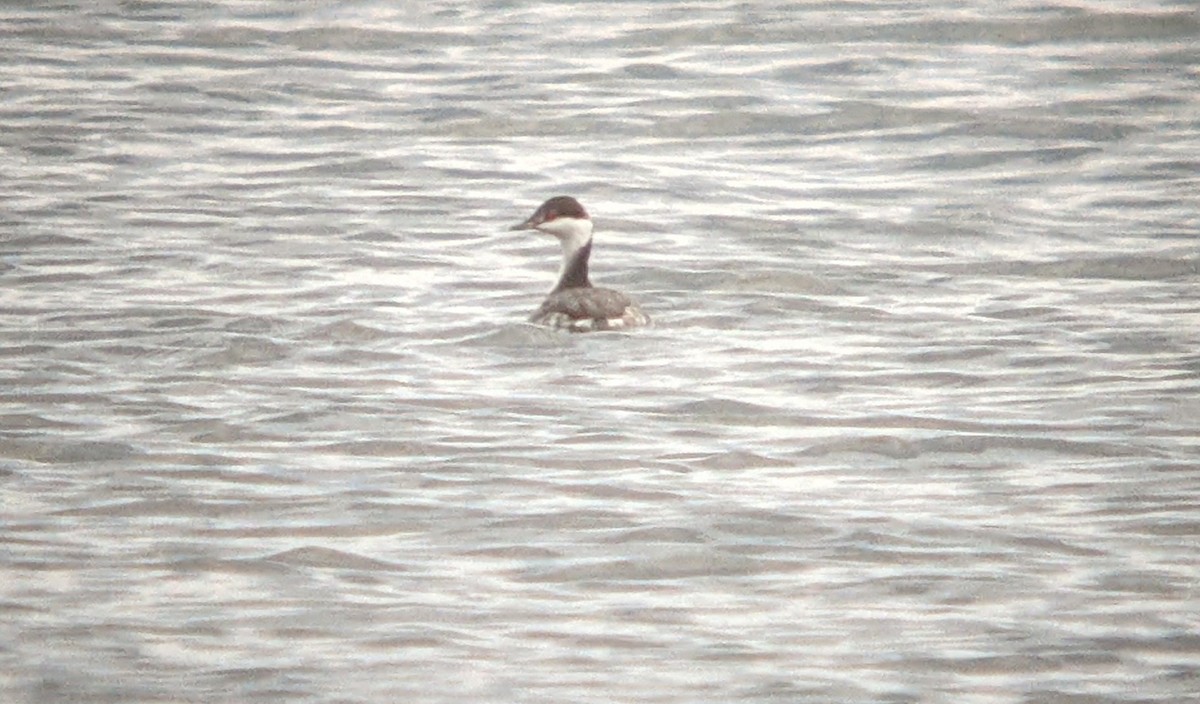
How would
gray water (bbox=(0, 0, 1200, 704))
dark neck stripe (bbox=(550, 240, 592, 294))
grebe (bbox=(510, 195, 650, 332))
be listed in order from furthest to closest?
dark neck stripe (bbox=(550, 240, 592, 294))
grebe (bbox=(510, 195, 650, 332))
gray water (bbox=(0, 0, 1200, 704))

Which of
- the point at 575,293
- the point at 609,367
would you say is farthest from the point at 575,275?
the point at 609,367

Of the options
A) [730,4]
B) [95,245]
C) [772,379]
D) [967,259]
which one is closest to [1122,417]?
[772,379]

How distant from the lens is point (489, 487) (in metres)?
10.1

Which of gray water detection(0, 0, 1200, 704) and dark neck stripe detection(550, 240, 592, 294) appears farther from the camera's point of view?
dark neck stripe detection(550, 240, 592, 294)

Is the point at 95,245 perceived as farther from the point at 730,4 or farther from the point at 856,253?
the point at 730,4

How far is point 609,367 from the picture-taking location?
498 inches

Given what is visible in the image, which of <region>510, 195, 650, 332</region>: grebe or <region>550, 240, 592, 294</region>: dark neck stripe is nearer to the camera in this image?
<region>510, 195, 650, 332</region>: grebe

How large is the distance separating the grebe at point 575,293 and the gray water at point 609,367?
191 mm

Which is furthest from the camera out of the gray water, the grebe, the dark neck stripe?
the dark neck stripe

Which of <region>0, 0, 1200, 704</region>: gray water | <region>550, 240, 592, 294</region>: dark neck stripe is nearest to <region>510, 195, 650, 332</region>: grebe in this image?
<region>550, 240, 592, 294</region>: dark neck stripe

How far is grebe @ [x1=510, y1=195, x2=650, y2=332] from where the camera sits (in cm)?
1342

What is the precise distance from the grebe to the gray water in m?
0.19

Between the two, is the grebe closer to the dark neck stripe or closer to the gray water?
the dark neck stripe

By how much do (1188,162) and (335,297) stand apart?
308 inches
